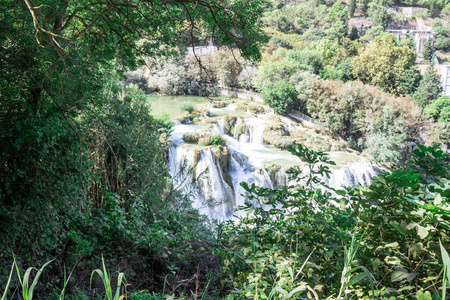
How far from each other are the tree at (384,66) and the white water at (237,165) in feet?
34.8

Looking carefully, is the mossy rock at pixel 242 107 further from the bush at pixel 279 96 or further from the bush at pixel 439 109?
the bush at pixel 439 109

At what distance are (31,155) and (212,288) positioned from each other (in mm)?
1317

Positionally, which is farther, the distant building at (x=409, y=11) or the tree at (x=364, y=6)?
the distant building at (x=409, y=11)

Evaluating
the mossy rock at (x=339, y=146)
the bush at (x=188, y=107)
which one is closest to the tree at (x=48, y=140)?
the bush at (x=188, y=107)

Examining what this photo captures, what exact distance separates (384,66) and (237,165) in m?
15.6

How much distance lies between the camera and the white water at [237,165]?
8.70m

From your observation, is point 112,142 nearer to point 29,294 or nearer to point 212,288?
point 212,288

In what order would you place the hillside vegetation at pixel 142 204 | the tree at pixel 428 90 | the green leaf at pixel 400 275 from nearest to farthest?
the green leaf at pixel 400 275 → the hillside vegetation at pixel 142 204 → the tree at pixel 428 90

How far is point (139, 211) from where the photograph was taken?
2803 millimetres

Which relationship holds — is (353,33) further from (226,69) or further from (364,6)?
(226,69)

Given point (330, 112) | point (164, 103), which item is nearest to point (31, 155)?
point (164, 103)

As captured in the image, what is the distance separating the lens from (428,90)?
2005 centimetres

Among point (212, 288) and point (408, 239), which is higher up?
point (408, 239)

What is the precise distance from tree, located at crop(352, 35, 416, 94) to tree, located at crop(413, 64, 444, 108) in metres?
1.19
